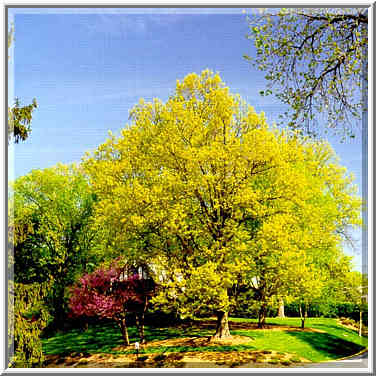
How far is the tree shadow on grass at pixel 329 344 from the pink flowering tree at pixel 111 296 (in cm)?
220

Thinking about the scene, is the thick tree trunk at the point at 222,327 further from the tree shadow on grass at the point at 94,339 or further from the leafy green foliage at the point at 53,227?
the leafy green foliage at the point at 53,227

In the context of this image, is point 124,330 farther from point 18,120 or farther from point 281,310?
point 18,120

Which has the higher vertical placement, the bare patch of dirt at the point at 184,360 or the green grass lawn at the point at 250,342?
the green grass lawn at the point at 250,342

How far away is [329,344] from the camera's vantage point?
16.3 ft

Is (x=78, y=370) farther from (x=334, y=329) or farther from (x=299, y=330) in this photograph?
(x=334, y=329)

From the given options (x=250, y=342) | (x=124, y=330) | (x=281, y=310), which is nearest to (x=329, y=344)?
(x=281, y=310)

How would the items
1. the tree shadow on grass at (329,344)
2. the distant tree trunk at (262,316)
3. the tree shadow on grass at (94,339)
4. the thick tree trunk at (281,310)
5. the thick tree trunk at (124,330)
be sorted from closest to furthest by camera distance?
1. the tree shadow on grass at (329,344)
2. the tree shadow on grass at (94,339)
3. the thick tree trunk at (124,330)
4. the distant tree trunk at (262,316)
5. the thick tree trunk at (281,310)

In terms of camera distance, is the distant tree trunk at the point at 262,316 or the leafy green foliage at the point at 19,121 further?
the distant tree trunk at the point at 262,316

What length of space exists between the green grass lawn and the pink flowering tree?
0.20 meters

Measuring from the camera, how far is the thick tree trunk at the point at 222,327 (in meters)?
5.04

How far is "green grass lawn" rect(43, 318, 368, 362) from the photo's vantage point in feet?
15.6

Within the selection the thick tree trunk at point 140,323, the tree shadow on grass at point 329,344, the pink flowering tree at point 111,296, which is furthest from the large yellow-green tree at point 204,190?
the tree shadow on grass at point 329,344

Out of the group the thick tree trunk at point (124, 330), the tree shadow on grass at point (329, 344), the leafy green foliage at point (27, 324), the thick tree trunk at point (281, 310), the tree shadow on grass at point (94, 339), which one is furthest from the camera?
the thick tree trunk at point (281, 310)

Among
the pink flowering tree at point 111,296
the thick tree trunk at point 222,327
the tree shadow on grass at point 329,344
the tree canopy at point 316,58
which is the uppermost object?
the tree canopy at point 316,58
